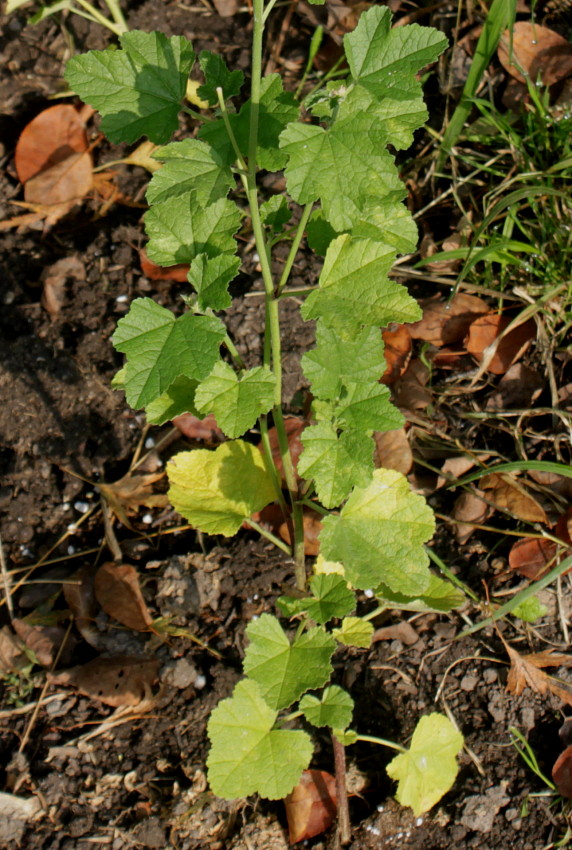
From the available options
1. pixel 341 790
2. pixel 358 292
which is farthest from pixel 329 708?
pixel 358 292

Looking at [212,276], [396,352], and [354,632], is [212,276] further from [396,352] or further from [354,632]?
[396,352]

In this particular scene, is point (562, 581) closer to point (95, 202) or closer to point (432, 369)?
point (432, 369)

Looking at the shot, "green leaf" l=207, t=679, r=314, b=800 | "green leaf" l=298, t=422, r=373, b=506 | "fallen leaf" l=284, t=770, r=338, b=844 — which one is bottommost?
"fallen leaf" l=284, t=770, r=338, b=844

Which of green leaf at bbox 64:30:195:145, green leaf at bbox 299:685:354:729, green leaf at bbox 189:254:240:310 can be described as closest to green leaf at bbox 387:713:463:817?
green leaf at bbox 299:685:354:729

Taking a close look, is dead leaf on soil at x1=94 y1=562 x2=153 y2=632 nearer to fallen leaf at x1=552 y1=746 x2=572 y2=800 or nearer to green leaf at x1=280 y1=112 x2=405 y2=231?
fallen leaf at x1=552 y1=746 x2=572 y2=800

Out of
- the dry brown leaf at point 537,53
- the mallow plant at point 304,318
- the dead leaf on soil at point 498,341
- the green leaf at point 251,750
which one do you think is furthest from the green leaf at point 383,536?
the dry brown leaf at point 537,53
